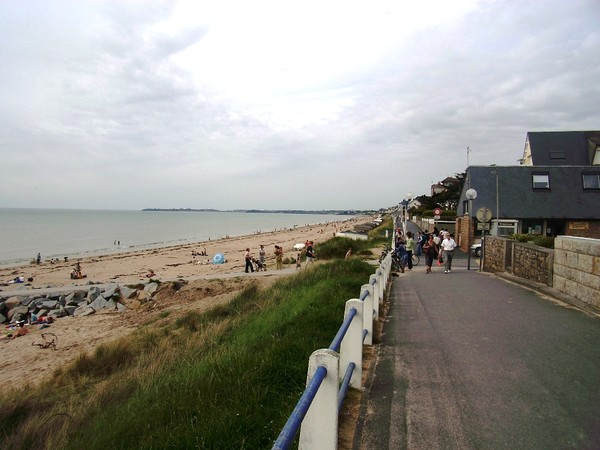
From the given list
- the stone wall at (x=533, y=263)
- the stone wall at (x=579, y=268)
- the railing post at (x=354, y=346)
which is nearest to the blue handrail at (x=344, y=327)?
the railing post at (x=354, y=346)

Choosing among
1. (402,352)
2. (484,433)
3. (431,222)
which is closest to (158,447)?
(484,433)

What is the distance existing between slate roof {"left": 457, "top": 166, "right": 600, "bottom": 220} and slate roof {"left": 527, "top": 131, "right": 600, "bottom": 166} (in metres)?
6.36

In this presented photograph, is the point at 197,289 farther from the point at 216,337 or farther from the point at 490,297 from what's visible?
the point at 490,297

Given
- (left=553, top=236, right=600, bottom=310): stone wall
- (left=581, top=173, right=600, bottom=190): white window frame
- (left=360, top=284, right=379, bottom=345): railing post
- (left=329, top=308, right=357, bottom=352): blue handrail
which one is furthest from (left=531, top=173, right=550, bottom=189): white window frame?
(left=329, top=308, right=357, bottom=352): blue handrail

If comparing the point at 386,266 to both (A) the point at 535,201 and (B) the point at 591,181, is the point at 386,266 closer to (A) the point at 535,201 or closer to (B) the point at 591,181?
(A) the point at 535,201

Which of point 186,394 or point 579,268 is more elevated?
point 579,268

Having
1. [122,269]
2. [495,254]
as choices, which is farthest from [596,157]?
[122,269]

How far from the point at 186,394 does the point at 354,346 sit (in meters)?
1.82

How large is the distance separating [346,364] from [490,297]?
7.04 meters

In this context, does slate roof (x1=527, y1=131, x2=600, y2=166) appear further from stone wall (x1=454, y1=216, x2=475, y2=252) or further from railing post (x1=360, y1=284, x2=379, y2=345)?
railing post (x1=360, y1=284, x2=379, y2=345)

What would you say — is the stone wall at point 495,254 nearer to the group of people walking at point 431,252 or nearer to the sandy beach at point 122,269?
the group of people walking at point 431,252

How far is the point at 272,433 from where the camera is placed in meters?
3.45

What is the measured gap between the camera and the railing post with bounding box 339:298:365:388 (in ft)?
14.5

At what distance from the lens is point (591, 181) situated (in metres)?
26.5
